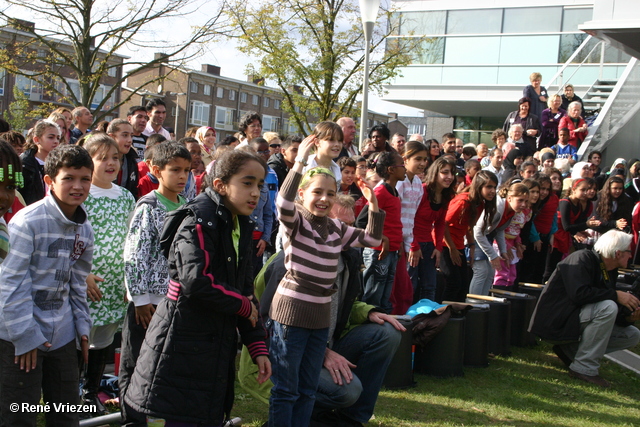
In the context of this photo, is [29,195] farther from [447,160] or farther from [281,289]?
[447,160]

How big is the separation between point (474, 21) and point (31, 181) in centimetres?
2393

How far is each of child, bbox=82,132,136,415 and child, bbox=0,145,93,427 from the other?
78 centimetres

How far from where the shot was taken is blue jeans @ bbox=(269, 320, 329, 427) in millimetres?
3885

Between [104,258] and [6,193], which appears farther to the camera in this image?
[104,258]

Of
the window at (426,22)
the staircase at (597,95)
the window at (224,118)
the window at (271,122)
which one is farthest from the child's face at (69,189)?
the window at (271,122)

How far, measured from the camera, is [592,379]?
21.1 feet

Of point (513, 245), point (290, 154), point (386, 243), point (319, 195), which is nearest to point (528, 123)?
point (513, 245)

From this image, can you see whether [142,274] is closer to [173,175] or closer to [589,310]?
[173,175]

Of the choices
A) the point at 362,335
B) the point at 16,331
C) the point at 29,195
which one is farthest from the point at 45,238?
the point at 29,195

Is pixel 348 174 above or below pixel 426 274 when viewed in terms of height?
above

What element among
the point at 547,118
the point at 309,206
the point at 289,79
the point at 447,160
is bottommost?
the point at 309,206

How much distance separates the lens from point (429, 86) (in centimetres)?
2719

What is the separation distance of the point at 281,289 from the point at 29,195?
304 centimetres

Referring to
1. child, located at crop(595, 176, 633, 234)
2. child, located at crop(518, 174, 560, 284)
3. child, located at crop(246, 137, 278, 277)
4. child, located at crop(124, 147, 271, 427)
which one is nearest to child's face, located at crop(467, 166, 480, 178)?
child, located at crop(518, 174, 560, 284)
